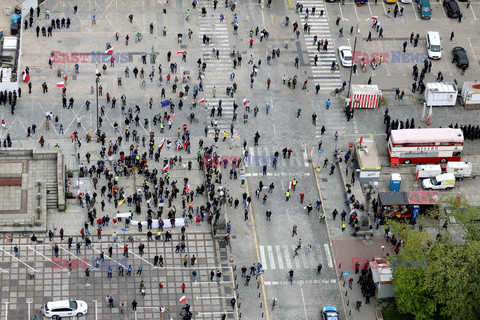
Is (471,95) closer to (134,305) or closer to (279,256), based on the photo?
(279,256)

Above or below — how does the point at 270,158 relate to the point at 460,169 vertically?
above

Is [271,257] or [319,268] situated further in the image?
[271,257]

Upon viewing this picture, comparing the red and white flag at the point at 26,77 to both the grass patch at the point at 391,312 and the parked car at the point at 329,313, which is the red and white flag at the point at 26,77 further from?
the grass patch at the point at 391,312

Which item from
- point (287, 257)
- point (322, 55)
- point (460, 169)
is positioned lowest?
point (287, 257)

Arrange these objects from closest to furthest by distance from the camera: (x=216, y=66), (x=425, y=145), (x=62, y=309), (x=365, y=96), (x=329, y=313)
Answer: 1. (x=62, y=309)
2. (x=329, y=313)
3. (x=425, y=145)
4. (x=365, y=96)
5. (x=216, y=66)

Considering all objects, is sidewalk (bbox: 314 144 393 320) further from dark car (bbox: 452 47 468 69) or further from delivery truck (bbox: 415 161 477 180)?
dark car (bbox: 452 47 468 69)

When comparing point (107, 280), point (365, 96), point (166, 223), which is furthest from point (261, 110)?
point (107, 280)
